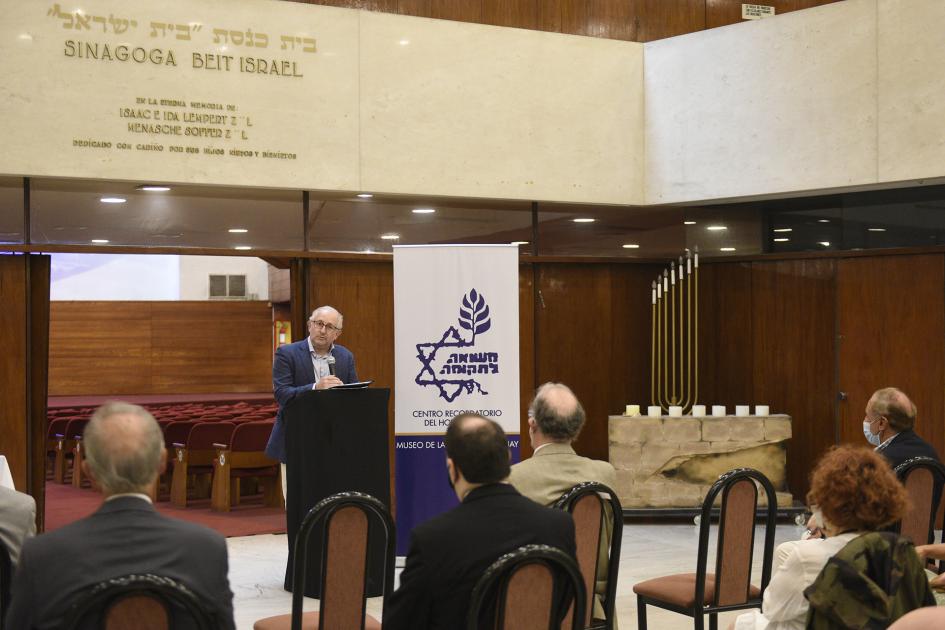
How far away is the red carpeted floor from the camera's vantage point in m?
8.62

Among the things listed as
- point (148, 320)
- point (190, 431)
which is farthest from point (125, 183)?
point (148, 320)

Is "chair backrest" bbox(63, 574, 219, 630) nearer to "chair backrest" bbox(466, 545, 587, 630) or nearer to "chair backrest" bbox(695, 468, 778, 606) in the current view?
"chair backrest" bbox(466, 545, 587, 630)

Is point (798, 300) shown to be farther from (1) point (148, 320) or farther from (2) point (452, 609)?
(1) point (148, 320)

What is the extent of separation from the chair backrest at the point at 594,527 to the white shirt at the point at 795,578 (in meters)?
0.69

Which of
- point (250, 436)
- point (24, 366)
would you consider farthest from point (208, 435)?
point (24, 366)

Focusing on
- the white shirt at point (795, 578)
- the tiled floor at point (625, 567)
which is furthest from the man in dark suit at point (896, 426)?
the white shirt at point (795, 578)

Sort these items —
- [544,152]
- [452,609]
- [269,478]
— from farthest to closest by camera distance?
[269,478] < [544,152] < [452,609]

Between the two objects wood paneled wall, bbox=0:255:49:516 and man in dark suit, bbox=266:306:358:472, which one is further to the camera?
wood paneled wall, bbox=0:255:49:516

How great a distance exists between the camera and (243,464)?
Answer: 377 inches

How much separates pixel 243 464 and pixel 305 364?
330 centimetres

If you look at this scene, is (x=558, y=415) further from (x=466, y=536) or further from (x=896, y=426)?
(x=896, y=426)

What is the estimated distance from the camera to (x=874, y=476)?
2961 mm

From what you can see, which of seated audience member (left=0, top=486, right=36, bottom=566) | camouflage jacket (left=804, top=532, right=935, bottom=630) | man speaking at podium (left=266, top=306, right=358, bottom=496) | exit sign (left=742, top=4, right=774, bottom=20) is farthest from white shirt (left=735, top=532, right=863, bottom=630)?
exit sign (left=742, top=4, right=774, bottom=20)

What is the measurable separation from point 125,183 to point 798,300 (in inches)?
218
